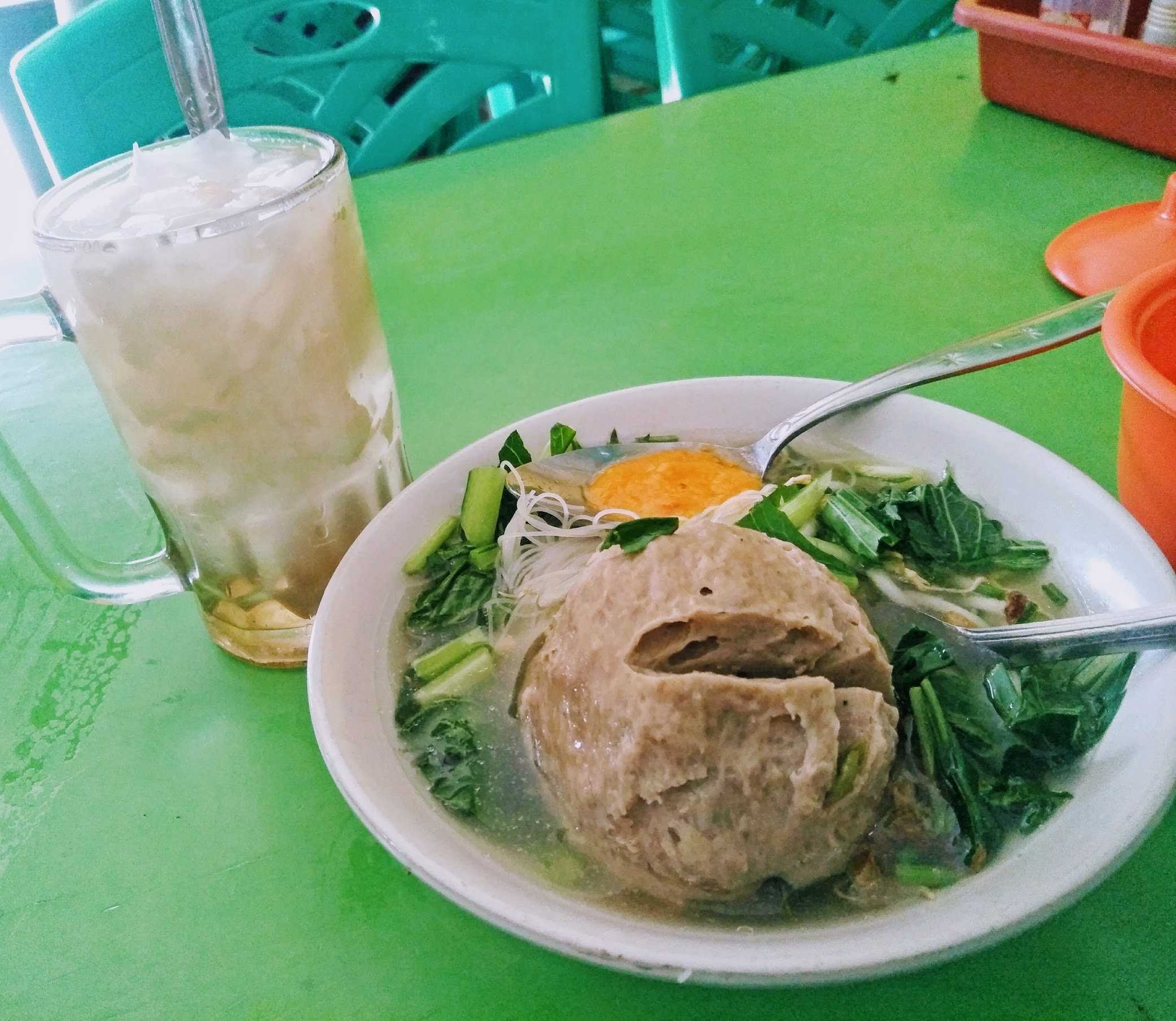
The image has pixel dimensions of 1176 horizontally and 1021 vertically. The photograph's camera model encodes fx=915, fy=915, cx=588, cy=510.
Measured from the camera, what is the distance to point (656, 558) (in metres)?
0.74

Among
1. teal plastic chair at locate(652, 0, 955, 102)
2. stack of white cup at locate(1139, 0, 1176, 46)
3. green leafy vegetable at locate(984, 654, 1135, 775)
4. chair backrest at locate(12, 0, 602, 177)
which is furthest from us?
teal plastic chair at locate(652, 0, 955, 102)

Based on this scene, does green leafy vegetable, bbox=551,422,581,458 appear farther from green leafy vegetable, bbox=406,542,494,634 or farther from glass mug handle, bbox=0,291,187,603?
glass mug handle, bbox=0,291,187,603

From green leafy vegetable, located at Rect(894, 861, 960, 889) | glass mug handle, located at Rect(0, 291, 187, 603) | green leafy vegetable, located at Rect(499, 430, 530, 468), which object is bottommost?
green leafy vegetable, located at Rect(894, 861, 960, 889)

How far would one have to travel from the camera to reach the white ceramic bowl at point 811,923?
1.83ft

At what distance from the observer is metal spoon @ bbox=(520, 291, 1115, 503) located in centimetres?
108

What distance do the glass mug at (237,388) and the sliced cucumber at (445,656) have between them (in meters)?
0.15

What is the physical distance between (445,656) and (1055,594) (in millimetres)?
631

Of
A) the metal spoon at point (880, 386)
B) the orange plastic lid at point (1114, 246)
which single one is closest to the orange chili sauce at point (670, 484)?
the metal spoon at point (880, 386)

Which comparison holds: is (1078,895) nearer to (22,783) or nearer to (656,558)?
(656,558)

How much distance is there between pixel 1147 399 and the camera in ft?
2.64

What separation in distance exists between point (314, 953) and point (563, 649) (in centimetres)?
31

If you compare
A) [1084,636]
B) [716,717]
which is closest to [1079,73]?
[1084,636]

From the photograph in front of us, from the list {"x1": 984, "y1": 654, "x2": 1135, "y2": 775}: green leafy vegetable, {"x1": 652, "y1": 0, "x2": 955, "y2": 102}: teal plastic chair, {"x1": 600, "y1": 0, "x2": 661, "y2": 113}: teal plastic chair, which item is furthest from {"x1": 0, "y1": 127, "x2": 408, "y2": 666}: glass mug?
{"x1": 600, "y1": 0, "x2": 661, "y2": 113}: teal plastic chair

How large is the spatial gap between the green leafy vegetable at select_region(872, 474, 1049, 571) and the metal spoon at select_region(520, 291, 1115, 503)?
0.41 ft
